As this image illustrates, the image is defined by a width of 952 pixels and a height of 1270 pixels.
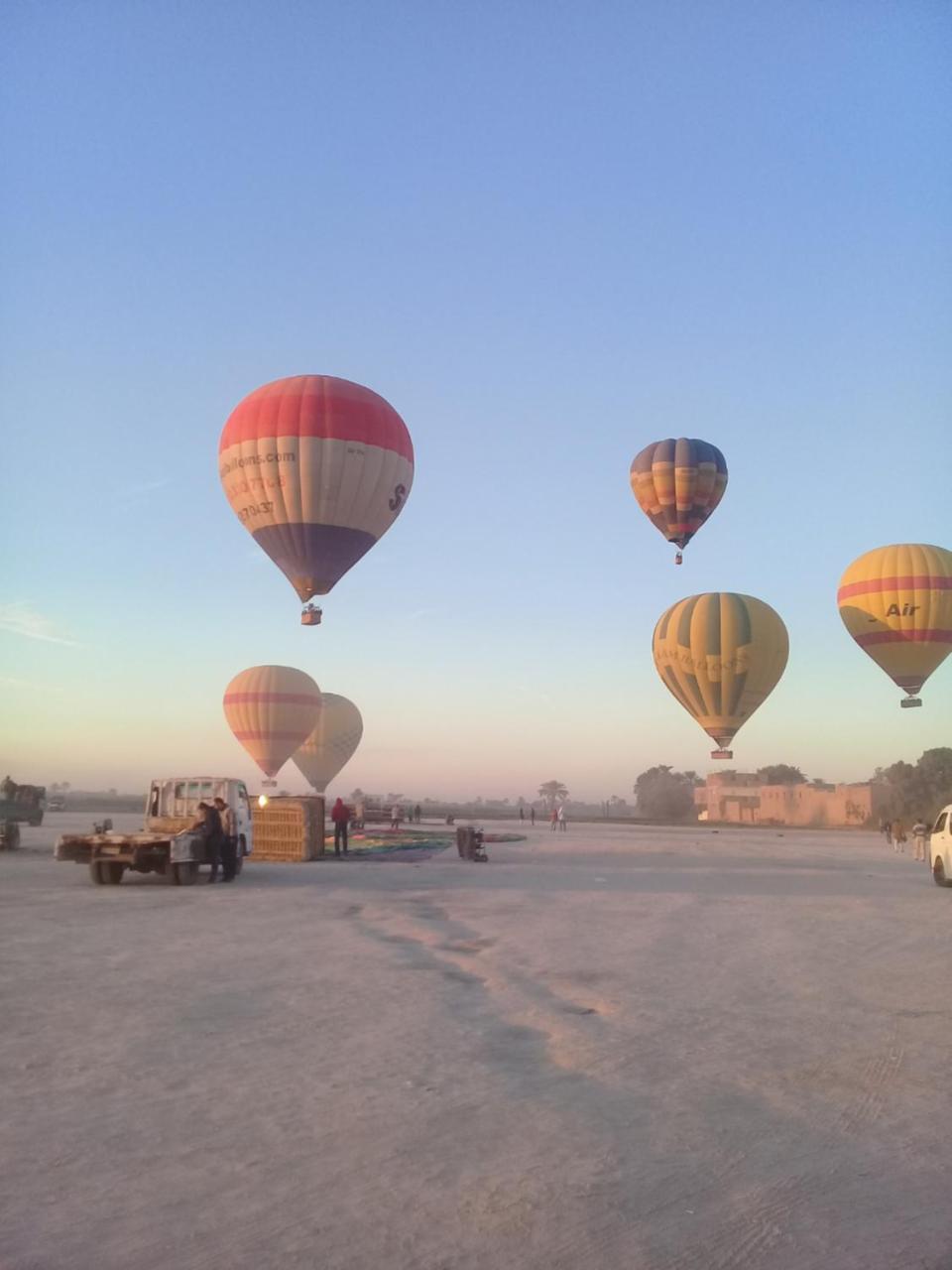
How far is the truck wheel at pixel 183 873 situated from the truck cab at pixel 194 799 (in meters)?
1.25

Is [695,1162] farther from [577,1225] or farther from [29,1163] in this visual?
[29,1163]

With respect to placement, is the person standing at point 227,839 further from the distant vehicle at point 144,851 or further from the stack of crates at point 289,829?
the stack of crates at point 289,829

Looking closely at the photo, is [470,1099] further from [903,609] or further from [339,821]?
[903,609]

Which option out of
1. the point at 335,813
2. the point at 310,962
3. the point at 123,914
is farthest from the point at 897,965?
the point at 335,813

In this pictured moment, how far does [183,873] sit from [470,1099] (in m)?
14.4

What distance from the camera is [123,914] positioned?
14.1 m

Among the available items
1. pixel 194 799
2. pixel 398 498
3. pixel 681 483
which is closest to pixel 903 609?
pixel 681 483

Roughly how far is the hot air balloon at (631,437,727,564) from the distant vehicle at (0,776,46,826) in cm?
2839

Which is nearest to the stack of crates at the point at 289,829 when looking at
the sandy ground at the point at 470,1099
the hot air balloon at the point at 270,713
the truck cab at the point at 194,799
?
the truck cab at the point at 194,799

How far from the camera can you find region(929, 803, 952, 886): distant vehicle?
67.4 feet

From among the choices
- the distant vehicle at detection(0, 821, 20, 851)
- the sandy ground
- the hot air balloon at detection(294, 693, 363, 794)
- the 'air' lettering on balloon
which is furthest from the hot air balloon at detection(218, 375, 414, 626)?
the hot air balloon at detection(294, 693, 363, 794)

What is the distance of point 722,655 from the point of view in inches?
1662

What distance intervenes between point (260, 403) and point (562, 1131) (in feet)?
90.4

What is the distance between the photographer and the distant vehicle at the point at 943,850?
67.4ft
